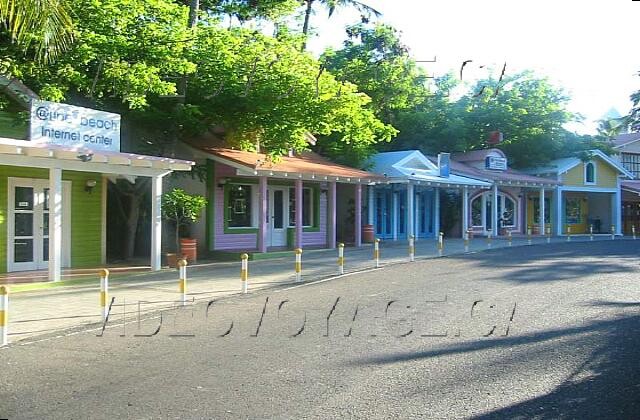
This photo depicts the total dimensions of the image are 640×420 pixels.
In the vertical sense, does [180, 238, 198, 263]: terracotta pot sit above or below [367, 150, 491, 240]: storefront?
below

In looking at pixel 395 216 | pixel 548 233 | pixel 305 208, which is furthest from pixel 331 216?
pixel 548 233

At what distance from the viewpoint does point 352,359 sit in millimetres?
7777

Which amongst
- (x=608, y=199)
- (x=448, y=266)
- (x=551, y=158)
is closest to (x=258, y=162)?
(x=448, y=266)

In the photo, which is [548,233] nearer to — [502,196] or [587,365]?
[502,196]

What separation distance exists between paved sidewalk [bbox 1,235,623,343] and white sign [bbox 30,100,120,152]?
3261mm

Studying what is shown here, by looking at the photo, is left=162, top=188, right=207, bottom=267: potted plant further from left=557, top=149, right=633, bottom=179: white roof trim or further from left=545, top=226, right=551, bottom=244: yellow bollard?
left=557, top=149, right=633, bottom=179: white roof trim

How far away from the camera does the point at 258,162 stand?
21.2 metres

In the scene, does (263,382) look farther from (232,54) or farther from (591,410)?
(232,54)

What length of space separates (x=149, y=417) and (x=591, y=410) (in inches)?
150

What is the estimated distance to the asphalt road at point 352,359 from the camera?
6.10 m

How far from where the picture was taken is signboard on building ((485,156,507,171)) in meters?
35.4

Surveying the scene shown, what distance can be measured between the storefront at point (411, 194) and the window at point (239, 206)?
6983mm

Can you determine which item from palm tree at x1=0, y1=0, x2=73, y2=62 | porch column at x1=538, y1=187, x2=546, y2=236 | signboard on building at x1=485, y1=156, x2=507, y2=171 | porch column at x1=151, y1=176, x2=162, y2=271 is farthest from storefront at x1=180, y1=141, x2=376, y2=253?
porch column at x1=538, y1=187, x2=546, y2=236

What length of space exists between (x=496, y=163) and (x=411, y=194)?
9.69m
